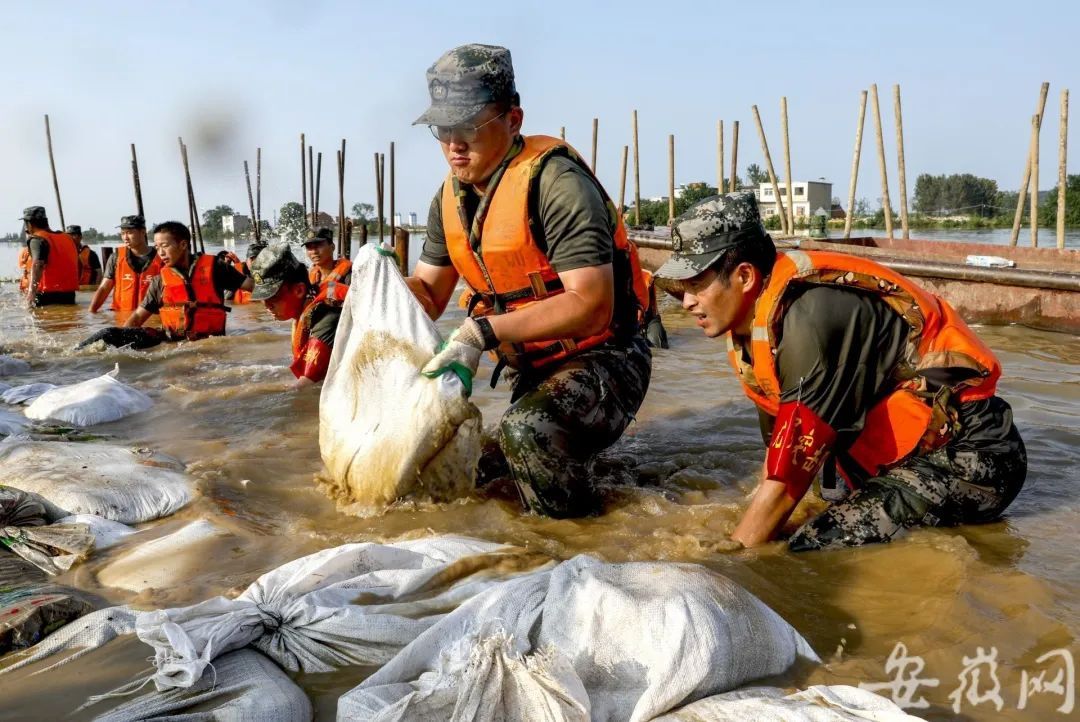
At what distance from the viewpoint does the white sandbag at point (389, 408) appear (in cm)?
313

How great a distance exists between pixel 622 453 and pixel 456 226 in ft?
4.70

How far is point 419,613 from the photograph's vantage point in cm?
207

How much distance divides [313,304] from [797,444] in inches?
120

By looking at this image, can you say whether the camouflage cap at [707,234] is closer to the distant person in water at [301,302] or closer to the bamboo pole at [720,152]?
the distant person in water at [301,302]

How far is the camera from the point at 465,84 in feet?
10.0

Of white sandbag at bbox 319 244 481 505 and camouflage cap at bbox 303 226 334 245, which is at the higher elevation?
camouflage cap at bbox 303 226 334 245

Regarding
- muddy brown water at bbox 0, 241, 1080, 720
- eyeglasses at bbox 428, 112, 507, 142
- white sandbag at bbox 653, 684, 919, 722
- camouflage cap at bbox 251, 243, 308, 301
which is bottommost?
muddy brown water at bbox 0, 241, 1080, 720

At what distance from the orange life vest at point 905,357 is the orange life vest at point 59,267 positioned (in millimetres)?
12362

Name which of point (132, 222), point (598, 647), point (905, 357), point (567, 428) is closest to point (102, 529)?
point (567, 428)

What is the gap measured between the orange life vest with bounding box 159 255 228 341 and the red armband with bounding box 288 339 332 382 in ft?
11.0

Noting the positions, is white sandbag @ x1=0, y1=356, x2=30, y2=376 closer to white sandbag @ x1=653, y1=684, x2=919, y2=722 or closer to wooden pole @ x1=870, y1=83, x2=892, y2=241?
white sandbag @ x1=653, y1=684, x2=919, y2=722

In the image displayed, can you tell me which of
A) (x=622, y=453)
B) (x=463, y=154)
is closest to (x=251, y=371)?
(x=622, y=453)

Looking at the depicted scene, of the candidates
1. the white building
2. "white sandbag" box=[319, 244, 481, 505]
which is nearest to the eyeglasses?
"white sandbag" box=[319, 244, 481, 505]

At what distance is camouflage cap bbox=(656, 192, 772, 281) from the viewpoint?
104 inches
